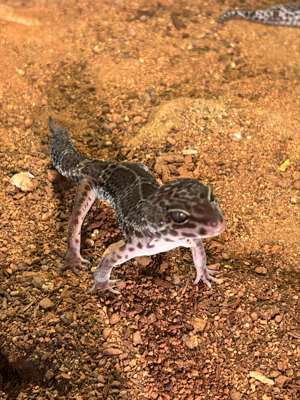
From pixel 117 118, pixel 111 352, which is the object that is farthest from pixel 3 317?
pixel 117 118

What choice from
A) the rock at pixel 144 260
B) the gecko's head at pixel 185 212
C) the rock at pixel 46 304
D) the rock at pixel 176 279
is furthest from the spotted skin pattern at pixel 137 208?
the rock at pixel 46 304

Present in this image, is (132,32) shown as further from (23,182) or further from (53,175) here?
(23,182)

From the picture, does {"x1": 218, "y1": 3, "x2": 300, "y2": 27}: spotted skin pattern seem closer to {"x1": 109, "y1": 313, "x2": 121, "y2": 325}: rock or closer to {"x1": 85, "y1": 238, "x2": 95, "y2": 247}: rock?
{"x1": 85, "y1": 238, "x2": 95, "y2": 247}: rock

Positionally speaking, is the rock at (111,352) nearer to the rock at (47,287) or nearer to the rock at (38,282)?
the rock at (47,287)

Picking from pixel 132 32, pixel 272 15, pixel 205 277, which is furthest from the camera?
pixel 272 15

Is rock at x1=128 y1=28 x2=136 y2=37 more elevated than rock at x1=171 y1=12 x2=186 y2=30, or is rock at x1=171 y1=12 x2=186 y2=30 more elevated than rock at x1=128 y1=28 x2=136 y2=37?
rock at x1=171 y1=12 x2=186 y2=30

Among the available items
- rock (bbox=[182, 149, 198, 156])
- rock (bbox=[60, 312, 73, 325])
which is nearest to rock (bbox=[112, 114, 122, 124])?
rock (bbox=[182, 149, 198, 156])

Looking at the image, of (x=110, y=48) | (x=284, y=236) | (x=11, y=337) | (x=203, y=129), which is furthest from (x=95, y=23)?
(x=11, y=337)
